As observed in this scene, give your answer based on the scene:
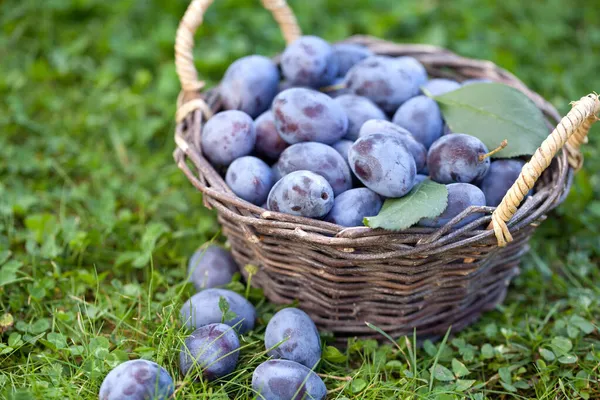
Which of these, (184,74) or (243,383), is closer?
(243,383)

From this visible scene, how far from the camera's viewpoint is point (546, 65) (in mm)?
2467

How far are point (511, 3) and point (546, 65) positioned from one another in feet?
1.73

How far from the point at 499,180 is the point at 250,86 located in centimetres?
69

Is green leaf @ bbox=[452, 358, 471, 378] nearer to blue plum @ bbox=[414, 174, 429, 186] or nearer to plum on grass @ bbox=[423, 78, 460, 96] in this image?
blue plum @ bbox=[414, 174, 429, 186]

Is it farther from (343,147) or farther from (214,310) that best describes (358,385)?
(343,147)

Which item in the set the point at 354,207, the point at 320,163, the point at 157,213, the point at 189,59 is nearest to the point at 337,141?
the point at 320,163

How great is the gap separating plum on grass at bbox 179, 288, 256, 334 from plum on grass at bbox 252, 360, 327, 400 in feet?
0.49

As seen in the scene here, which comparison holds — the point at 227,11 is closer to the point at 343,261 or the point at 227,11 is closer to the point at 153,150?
the point at 153,150

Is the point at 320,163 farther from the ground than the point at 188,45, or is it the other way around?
the point at 188,45

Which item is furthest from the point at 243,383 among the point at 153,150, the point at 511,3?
the point at 511,3

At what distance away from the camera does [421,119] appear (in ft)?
5.01

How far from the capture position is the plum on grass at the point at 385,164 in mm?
1259

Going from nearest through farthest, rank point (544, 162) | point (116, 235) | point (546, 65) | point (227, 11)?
point (544, 162) < point (116, 235) < point (546, 65) < point (227, 11)

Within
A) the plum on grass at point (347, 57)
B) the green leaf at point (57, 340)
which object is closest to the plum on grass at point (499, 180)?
the plum on grass at point (347, 57)
